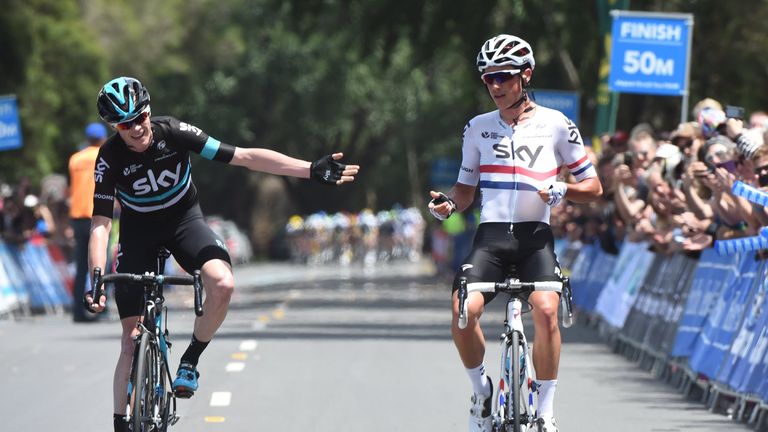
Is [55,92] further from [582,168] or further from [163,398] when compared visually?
[582,168]

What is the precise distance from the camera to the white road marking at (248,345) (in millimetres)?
17878

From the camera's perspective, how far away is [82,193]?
2003 cm

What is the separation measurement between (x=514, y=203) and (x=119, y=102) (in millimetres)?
2075

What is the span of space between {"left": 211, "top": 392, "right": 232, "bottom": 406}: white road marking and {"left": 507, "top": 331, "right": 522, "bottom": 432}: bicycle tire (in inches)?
159

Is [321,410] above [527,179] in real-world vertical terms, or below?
below

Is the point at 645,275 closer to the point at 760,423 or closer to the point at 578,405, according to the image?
the point at 578,405

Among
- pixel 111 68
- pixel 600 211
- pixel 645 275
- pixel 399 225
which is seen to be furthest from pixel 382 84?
pixel 645 275

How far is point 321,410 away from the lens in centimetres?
1239

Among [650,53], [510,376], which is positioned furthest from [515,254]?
[650,53]

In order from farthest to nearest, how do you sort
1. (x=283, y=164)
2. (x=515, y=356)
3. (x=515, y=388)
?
(x=283, y=164) < (x=515, y=356) < (x=515, y=388)

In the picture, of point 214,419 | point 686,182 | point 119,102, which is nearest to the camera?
point 119,102

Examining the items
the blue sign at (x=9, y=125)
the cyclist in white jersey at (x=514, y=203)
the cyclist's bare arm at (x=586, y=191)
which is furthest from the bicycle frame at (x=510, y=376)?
the blue sign at (x=9, y=125)

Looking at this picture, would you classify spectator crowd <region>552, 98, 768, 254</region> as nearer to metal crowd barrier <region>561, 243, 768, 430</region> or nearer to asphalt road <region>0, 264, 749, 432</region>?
metal crowd barrier <region>561, 243, 768, 430</region>

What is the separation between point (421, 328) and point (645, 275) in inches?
206
